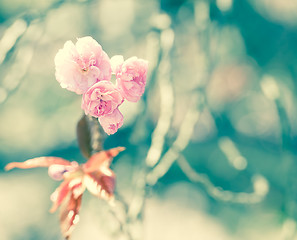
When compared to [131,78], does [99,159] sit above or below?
below

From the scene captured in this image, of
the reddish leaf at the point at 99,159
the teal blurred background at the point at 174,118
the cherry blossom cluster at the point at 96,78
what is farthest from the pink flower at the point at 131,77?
the teal blurred background at the point at 174,118

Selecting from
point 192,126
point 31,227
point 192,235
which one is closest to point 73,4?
point 192,126

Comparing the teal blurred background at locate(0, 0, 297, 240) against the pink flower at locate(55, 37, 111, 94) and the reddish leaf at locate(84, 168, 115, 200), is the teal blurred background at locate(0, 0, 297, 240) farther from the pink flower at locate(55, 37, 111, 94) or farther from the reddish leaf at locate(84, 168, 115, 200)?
the pink flower at locate(55, 37, 111, 94)

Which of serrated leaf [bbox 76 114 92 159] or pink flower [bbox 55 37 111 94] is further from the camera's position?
serrated leaf [bbox 76 114 92 159]

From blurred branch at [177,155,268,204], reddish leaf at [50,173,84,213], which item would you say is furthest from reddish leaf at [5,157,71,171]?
blurred branch at [177,155,268,204]

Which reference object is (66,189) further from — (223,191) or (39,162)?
(223,191)

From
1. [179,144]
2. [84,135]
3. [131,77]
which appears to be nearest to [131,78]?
[131,77]
